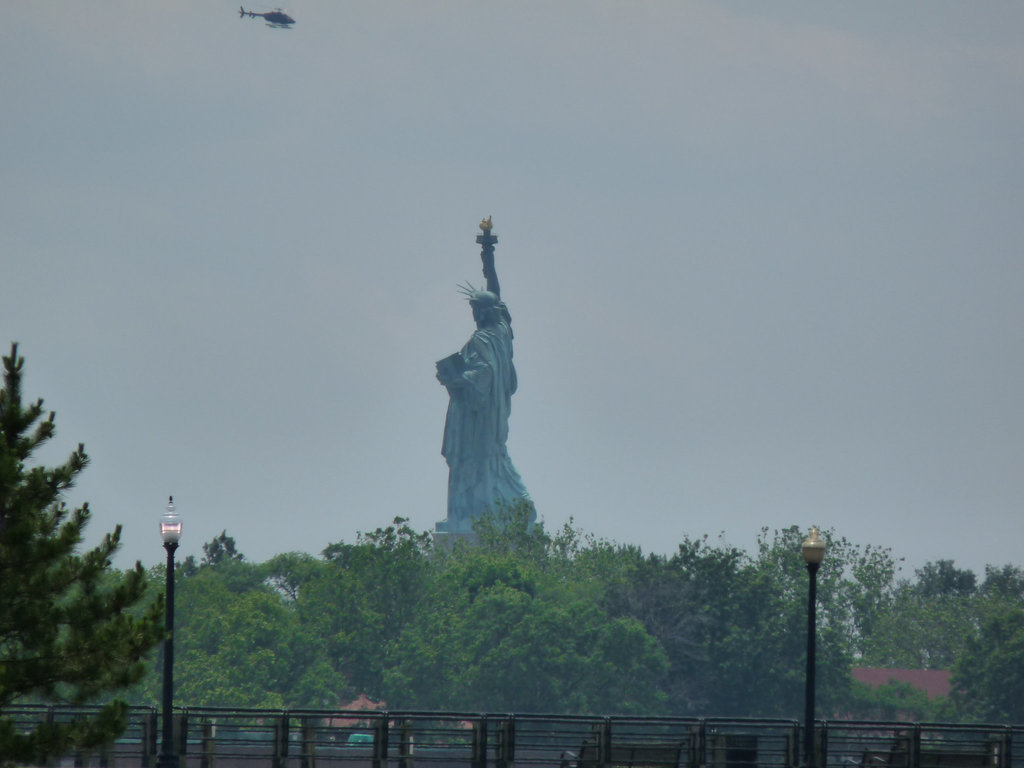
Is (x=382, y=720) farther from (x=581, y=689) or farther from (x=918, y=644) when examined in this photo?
(x=918, y=644)

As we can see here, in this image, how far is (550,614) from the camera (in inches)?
3664

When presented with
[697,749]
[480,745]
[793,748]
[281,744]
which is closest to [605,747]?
[697,749]

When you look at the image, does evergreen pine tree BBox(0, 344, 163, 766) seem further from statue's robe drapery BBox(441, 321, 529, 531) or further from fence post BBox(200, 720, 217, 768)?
statue's robe drapery BBox(441, 321, 529, 531)

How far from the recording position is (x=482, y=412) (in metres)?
118

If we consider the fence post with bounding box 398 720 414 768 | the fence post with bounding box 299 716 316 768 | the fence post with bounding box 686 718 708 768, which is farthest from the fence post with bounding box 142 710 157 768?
the fence post with bounding box 686 718 708 768

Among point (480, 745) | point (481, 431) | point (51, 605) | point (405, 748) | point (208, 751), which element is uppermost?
point (481, 431)

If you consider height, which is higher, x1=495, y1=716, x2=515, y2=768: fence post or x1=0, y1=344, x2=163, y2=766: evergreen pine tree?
x1=0, y1=344, x2=163, y2=766: evergreen pine tree

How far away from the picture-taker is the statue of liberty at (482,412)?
381 feet

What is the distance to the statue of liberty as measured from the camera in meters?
116

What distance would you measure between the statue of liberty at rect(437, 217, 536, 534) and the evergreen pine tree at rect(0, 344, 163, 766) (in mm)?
88533

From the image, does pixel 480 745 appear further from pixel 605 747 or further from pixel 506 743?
pixel 605 747

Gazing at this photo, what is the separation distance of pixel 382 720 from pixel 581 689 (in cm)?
5809

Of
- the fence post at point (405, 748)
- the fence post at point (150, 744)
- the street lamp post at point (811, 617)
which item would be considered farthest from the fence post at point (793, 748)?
the fence post at point (150, 744)

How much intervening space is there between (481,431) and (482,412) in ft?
4.21
